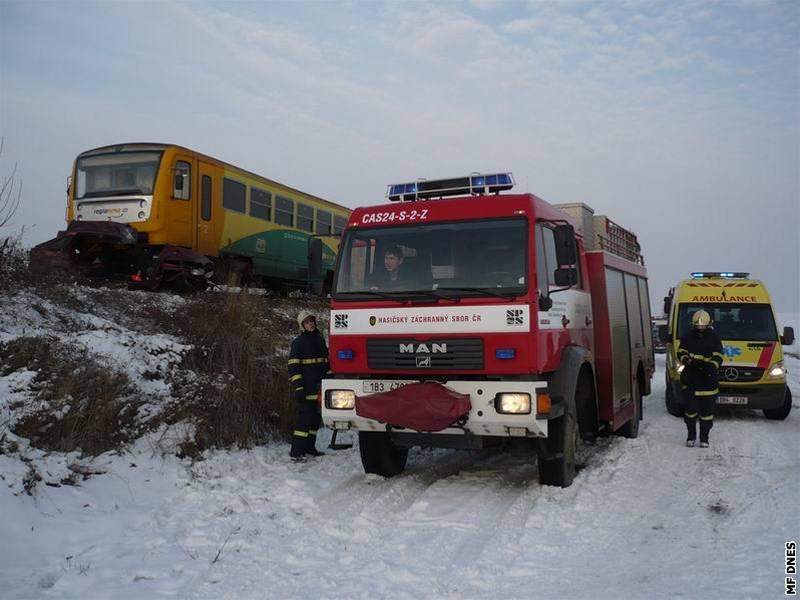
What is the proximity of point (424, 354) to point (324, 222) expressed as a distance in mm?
14943

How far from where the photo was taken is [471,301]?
19.7ft

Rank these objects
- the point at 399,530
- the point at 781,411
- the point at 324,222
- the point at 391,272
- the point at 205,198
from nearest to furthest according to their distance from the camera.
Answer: the point at 399,530, the point at 391,272, the point at 781,411, the point at 205,198, the point at 324,222

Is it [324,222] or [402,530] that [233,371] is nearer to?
[402,530]

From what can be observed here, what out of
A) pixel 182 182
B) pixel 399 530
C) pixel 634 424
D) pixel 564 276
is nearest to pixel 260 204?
pixel 182 182

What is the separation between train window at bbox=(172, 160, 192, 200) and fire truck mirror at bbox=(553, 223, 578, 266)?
9.99 m

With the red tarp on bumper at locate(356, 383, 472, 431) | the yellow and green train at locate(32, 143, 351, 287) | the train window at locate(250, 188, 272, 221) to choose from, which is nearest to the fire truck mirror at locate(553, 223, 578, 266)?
the red tarp on bumper at locate(356, 383, 472, 431)

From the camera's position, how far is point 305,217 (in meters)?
19.5

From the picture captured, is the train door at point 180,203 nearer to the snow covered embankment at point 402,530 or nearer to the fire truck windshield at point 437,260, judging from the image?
the snow covered embankment at point 402,530

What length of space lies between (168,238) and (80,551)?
982cm

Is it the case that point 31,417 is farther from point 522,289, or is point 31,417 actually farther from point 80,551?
point 522,289

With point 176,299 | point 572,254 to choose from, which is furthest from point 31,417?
point 176,299

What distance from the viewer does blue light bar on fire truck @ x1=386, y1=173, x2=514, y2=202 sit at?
6.95 metres

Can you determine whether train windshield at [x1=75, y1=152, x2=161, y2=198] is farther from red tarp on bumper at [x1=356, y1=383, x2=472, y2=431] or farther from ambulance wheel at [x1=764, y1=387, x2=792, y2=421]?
ambulance wheel at [x1=764, y1=387, x2=792, y2=421]

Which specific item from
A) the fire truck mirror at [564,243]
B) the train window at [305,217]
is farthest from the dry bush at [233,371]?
the train window at [305,217]
